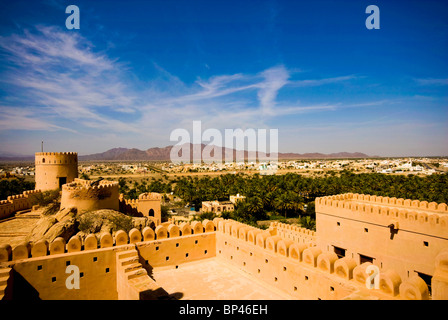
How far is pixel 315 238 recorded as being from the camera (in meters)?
17.0

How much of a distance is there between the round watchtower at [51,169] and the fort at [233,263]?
47.5 feet

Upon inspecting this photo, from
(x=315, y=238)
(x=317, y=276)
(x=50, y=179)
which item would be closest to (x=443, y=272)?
(x=317, y=276)

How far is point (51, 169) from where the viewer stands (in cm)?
2100

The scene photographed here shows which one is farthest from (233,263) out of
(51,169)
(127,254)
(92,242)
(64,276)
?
(51,169)

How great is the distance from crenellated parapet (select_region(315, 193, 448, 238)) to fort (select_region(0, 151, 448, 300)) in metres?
0.04

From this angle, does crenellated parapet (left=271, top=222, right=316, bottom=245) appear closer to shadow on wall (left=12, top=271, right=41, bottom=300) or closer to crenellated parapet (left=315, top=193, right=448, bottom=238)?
crenellated parapet (left=315, top=193, right=448, bottom=238)

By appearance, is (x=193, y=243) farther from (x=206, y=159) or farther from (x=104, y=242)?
(x=206, y=159)

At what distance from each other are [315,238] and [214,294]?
1098cm

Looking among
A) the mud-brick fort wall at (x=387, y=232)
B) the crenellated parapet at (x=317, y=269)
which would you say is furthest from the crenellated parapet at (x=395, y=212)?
the crenellated parapet at (x=317, y=269)

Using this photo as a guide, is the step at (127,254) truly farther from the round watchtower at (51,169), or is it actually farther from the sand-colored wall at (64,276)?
the round watchtower at (51,169)

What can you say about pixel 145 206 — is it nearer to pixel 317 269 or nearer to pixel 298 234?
pixel 298 234

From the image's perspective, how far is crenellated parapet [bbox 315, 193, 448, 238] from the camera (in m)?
11.1

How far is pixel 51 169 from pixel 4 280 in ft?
54.6

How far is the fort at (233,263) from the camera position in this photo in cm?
634
